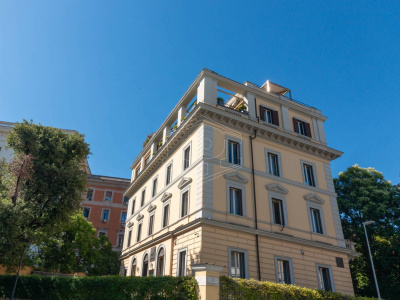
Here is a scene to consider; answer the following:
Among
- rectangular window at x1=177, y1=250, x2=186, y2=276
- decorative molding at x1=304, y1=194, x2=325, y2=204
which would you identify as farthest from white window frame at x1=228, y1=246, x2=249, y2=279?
decorative molding at x1=304, y1=194, x2=325, y2=204

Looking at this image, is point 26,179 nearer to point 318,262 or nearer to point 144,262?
point 144,262

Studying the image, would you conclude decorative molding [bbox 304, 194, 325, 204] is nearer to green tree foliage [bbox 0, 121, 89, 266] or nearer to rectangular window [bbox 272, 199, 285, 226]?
rectangular window [bbox 272, 199, 285, 226]

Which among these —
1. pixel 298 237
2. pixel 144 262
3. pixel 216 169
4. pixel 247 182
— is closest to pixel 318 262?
pixel 298 237

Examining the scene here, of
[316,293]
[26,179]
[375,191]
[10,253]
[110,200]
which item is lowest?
[316,293]

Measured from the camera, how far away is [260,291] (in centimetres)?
1266

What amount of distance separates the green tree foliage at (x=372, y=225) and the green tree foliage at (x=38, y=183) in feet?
78.3

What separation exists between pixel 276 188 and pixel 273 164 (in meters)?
1.99

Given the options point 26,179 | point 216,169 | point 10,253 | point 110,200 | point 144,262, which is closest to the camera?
point 10,253

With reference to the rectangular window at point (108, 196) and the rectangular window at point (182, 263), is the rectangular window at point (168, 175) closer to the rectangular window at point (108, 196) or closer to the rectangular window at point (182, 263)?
the rectangular window at point (182, 263)

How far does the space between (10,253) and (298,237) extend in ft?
49.9

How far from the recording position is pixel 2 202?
14.2 meters

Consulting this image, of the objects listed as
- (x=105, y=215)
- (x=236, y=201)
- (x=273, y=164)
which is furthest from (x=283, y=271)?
(x=105, y=215)

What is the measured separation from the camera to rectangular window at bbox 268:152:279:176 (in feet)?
67.3

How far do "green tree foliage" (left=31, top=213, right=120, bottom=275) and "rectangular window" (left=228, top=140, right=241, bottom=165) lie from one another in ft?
45.9
